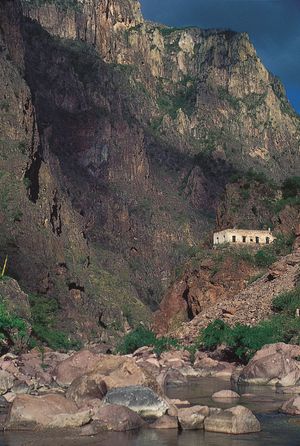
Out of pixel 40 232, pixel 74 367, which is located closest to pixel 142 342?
pixel 74 367

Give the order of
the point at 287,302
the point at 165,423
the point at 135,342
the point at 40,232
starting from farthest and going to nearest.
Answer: the point at 40,232
the point at 135,342
the point at 287,302
the point at 165,423

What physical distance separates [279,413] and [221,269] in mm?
58951

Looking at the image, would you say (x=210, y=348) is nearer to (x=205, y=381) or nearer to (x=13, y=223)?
(x=205, y=381)

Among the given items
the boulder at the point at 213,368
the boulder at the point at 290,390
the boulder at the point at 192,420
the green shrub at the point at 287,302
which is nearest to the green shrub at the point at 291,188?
the green shrub at the point at 287,302

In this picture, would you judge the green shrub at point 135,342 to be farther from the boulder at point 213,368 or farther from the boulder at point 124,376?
the boulder at point 124,376

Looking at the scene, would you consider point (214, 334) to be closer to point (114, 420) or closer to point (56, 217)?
point (114, 420)

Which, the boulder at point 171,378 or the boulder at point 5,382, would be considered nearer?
the boulder at point 5,382

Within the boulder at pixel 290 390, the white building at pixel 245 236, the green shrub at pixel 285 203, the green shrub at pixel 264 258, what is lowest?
the boulder at pixel 290 390

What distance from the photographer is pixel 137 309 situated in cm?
17238

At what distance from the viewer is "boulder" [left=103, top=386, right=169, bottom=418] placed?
3014 centimetres

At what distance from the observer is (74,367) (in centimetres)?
4512

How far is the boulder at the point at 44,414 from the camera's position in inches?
1098

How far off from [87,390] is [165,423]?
6.01 metres

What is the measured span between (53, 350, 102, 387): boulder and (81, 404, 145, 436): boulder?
14934mm
